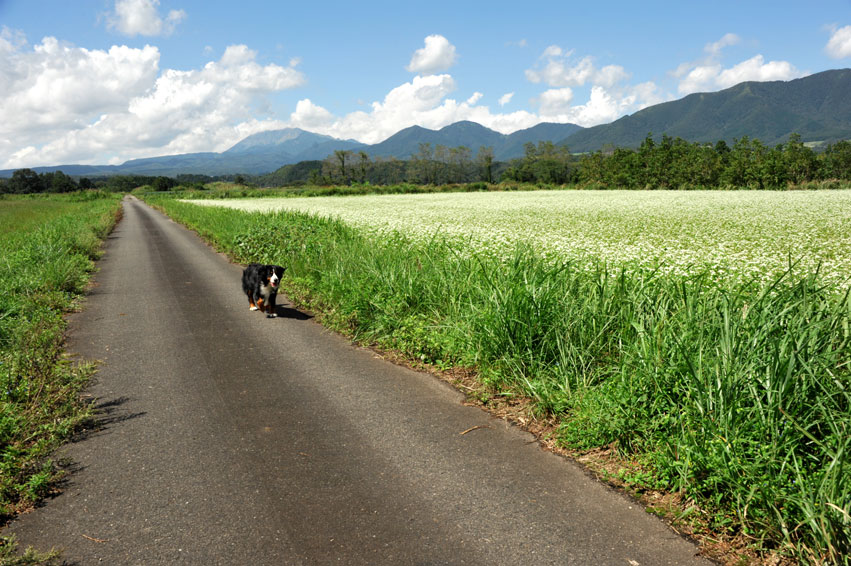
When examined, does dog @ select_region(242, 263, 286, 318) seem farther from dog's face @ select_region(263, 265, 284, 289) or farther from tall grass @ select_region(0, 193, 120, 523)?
tall grass @ select_region(0, 193, 120, 523)

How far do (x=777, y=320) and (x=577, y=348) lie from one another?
185 cm

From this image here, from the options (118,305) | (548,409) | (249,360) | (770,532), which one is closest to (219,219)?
(118,305)

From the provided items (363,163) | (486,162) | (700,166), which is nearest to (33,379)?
(700,166)

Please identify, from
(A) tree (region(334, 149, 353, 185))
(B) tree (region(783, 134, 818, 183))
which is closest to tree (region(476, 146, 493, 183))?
(A) tree (region(334, 149, 353, 185))

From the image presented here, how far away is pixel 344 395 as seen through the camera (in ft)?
18.6

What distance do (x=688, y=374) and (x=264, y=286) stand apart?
7.63 meters

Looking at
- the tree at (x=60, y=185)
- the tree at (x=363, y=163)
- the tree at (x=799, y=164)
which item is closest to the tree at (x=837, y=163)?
the tree at (x=799, y=164)

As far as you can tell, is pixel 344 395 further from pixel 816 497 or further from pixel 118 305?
pixel 118 305

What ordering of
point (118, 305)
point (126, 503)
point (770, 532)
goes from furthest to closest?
point (118, 305)
point (126, 503)
point (770, 532)

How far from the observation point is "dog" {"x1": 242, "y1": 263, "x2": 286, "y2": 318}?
9.30 metres

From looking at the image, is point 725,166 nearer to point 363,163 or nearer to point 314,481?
point 314,481

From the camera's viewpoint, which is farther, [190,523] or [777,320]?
[777,320]

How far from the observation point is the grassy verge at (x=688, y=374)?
3084mm

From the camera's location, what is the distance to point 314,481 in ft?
12.8
